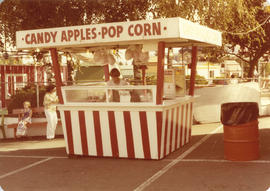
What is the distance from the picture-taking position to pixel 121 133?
28.5 ft

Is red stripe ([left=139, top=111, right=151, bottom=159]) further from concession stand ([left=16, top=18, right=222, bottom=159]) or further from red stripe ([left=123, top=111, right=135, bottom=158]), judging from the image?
red stripe ([left=123, top=111, right=135, bottom=158])

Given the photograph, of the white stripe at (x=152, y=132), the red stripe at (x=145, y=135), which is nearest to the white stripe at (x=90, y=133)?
the red stripe at (x=145, y=135)

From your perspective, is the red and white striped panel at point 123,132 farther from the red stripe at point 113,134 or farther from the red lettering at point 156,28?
the red lettering at point 156,28

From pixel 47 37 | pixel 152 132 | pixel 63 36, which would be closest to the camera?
pixel 152 132

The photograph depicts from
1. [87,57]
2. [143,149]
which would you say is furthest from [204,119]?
[143,149]

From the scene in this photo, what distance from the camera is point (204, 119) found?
48.0 ft

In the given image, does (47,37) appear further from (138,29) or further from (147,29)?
(147,29)

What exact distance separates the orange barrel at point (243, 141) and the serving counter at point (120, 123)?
4.46 ft

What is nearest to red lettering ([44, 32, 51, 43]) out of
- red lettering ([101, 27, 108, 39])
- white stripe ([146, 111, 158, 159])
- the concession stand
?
the concession stand

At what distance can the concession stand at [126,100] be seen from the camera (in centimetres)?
803

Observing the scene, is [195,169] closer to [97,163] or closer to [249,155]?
A: [249,155]

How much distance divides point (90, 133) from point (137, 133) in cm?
112

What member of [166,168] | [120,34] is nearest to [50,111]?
[120,34]

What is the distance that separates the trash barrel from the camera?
784 centimetres
